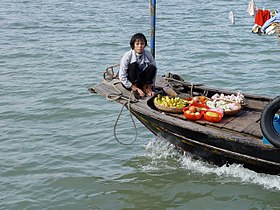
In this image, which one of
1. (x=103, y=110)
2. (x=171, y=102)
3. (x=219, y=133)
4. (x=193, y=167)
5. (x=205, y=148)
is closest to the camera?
(x=219, y=133)

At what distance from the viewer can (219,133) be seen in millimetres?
5848

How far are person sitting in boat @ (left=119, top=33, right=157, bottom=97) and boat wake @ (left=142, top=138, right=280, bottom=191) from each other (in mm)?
857

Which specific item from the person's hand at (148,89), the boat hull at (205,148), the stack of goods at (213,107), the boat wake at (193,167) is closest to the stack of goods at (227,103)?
the stack of goods at (213,107)

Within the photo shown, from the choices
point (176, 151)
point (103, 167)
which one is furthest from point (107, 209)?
point (176, 151)

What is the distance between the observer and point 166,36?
14734 mm

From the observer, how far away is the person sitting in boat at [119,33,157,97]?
7070 mm

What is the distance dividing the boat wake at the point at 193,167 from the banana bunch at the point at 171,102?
0.65 meters

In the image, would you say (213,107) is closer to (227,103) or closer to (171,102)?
(227,103)

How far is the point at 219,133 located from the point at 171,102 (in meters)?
1.00

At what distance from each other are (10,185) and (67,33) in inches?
367

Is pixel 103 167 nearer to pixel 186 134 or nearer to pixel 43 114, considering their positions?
pixel 186 134

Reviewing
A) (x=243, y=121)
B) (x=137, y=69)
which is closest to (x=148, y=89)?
(x=137, y=69)

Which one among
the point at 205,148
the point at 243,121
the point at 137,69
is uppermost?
the point at 137,69

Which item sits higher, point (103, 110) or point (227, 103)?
point (227, 103)
